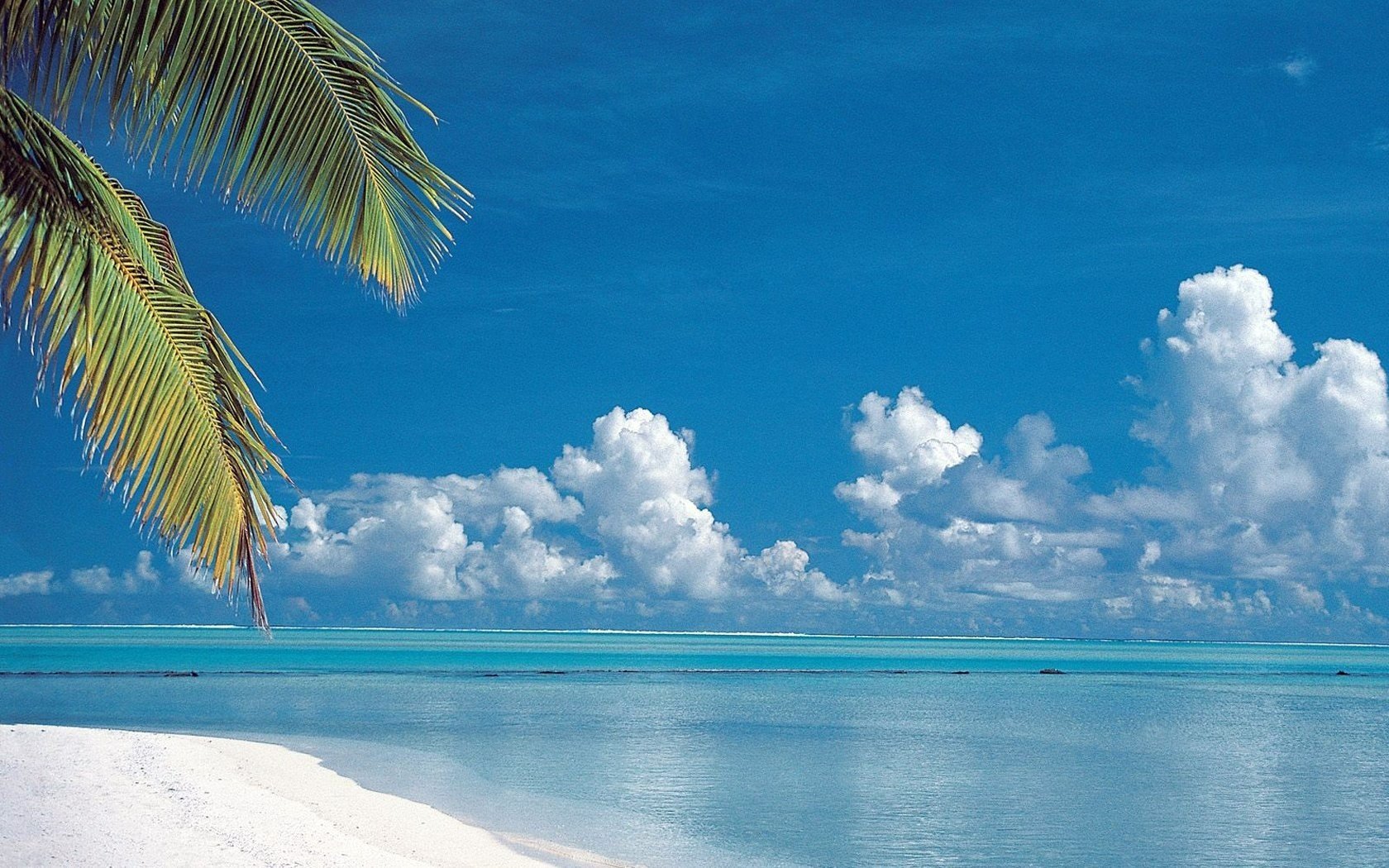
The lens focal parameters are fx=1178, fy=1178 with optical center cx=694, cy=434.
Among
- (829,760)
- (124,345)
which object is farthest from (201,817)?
(829,760)

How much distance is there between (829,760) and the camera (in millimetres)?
25875

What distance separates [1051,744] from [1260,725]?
12.7 metres

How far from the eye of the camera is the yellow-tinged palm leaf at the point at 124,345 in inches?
200

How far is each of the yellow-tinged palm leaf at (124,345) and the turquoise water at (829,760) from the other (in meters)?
10.6

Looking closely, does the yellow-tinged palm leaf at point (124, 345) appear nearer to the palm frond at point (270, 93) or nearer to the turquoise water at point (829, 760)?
the palm frond at point (270, 93)

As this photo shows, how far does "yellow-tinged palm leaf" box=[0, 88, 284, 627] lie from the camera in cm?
508

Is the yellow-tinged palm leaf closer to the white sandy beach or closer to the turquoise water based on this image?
the white sandy beach

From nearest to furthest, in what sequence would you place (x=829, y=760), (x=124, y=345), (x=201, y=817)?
(x=124, y=345) → (x=201, y=817) → (x=829, y=760)

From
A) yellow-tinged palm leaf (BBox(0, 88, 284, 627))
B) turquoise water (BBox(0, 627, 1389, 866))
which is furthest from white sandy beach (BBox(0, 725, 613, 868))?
yellow-tinged palm leaf (BBox(0, 88, 284, 627))

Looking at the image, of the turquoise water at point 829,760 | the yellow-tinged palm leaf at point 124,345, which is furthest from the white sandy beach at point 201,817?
the yellow-tinged palm leaf at point 124,345

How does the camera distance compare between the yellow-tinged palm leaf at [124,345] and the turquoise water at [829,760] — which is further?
the turquoise water at [829,760]

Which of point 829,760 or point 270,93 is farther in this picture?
point 829,760

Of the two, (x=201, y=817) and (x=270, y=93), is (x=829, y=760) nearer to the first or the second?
(x=201, y=817)

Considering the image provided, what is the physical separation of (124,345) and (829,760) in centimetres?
2278
